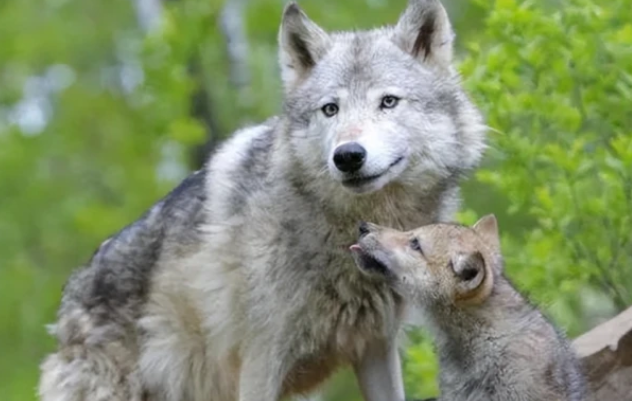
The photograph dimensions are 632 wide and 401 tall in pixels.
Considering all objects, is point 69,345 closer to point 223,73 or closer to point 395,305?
point 395,305

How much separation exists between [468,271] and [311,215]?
3.88 ft

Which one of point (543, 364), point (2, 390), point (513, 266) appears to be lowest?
point (543, 364)

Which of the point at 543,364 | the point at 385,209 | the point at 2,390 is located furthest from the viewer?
the point at 2,390

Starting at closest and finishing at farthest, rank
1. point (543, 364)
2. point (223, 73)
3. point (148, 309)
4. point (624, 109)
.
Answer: point (543, 364) < point (148, 309) < point (624, 109) < point (223, 73)

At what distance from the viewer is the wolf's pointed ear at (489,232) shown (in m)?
8.38

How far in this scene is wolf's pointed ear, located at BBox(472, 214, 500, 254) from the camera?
838cm

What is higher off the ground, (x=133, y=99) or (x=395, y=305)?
(x=133, y=99)

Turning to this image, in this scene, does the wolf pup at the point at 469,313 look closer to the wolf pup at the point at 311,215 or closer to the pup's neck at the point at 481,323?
the pup's neck at the point at 481,323

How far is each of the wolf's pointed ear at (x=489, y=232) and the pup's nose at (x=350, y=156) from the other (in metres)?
0.81

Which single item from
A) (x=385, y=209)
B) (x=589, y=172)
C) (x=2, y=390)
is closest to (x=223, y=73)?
(x=2, y=390)

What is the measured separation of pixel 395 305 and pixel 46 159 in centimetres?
1605

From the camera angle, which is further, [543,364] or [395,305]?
[395,305]

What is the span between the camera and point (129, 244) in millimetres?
9828

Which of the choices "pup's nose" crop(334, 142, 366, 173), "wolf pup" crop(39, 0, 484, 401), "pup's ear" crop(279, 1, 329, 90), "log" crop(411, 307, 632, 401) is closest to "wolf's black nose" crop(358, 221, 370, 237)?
"wolf pup" crop(39, 0, 484, 401)
